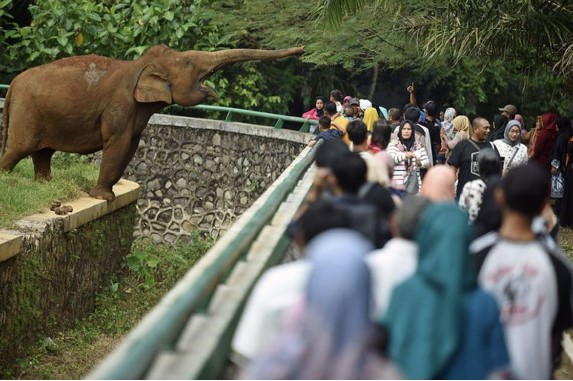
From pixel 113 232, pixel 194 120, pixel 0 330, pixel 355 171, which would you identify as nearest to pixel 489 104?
pixel 194 120

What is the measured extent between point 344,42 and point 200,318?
17898mm

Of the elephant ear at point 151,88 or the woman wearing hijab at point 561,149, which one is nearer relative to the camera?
the elephant ear at point 151,88

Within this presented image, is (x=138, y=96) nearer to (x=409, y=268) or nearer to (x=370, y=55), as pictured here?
(x=370, y=55)

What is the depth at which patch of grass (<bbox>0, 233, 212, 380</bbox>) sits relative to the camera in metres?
16.2

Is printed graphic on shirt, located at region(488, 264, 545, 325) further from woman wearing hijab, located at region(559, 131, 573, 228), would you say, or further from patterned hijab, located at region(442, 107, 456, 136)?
woman wearing hijab, located at region(559, 131, 573, 228)

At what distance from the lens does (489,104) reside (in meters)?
32.6

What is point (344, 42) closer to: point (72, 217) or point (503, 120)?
point (503, 120)

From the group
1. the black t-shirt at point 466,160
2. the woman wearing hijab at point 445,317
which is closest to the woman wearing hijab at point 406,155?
the black t-shirt at point 466,160

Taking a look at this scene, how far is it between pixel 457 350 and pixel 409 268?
2.19ft

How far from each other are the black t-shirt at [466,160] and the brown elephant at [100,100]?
20.8 ft

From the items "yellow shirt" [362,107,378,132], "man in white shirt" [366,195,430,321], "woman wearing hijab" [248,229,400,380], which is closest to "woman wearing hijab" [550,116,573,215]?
"yellow shirt" [362,107,378,132]

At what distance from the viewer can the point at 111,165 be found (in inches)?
724

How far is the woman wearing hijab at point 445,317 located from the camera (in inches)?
Result: 221

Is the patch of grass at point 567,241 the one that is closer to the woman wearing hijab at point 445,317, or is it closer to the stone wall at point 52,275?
the stone wall at point 52,275
